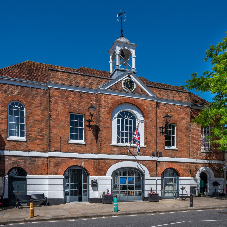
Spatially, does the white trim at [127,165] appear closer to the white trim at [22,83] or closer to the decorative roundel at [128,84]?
the decorative roundel at [128,84]

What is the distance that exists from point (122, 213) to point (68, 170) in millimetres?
5300

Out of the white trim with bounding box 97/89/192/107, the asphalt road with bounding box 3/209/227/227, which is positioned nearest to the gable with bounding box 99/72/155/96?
the white trim with bounding box 97/89/192/107

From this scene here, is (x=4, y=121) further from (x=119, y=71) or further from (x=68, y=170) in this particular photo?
(x=119, y=71)

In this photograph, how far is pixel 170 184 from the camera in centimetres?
2175

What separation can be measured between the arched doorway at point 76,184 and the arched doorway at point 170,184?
5.97 metres

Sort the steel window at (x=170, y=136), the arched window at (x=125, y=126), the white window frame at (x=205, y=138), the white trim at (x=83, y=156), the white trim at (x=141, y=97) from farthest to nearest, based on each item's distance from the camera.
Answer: the white window frame at (x=205, y=138), the steel window at (x=170, y=136), the arched window at (x=125, y=126), the white trim at (x=141, y=97), the white trim at (x=83, y=156)

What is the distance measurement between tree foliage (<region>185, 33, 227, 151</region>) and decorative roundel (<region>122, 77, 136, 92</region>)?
5.42m

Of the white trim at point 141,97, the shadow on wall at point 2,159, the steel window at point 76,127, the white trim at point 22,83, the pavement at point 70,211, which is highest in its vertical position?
the white trim at point 22,83

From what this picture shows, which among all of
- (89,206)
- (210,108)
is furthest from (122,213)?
(210,108)

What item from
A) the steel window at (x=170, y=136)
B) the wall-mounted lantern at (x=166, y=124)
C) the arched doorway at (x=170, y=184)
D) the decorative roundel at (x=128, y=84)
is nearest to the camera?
the decorative roundel at (x=128, y=84)

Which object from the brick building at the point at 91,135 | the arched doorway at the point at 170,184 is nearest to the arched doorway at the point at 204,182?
the brick building at the point at 91,135

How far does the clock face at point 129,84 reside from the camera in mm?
20547

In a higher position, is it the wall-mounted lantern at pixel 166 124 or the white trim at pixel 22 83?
the white trim at pixel 22 83

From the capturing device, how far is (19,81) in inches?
712
